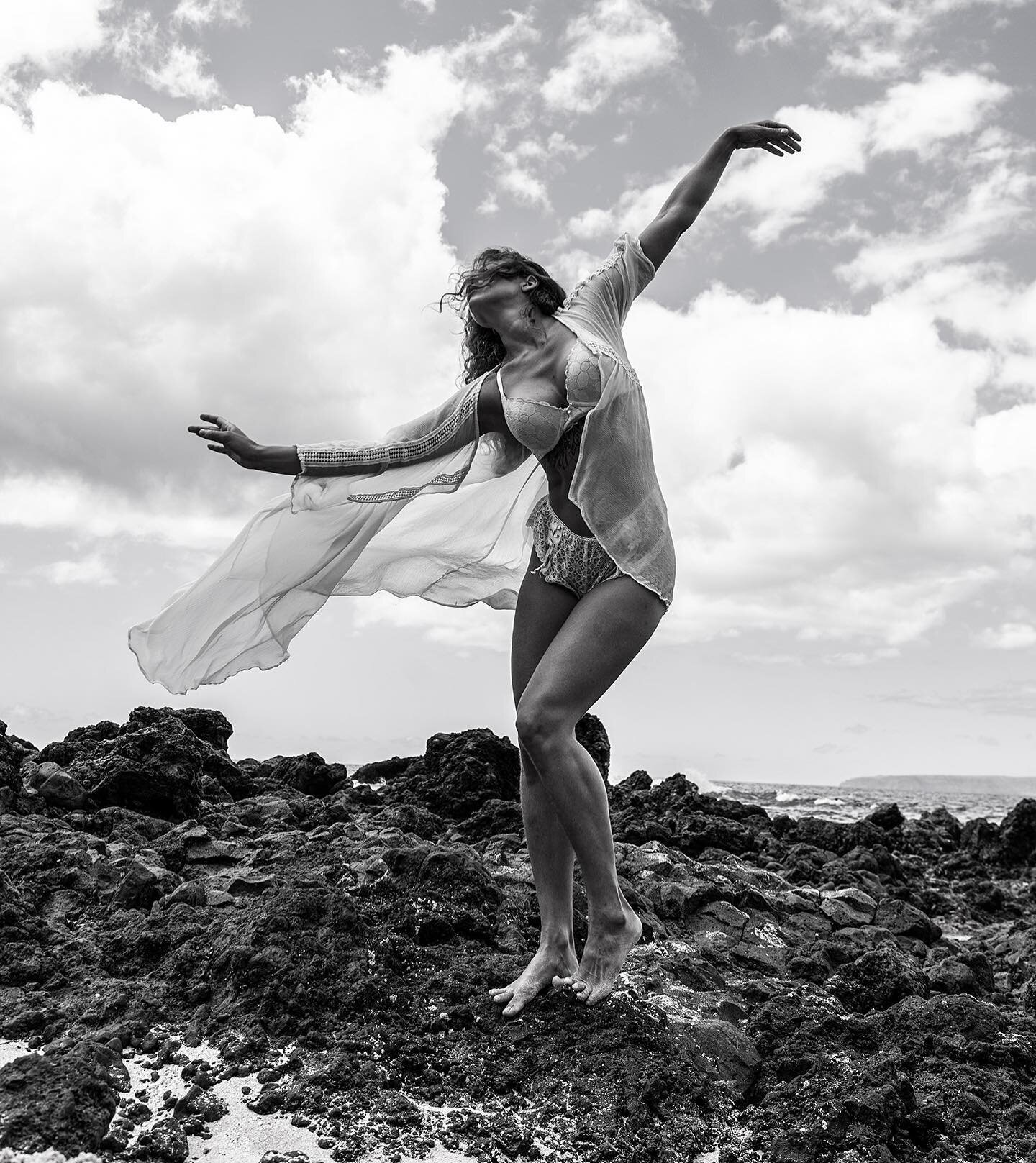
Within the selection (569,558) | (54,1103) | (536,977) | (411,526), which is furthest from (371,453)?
(54,1103)

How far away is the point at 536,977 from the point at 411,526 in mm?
1992

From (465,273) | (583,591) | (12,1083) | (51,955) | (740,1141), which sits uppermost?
(465,273)

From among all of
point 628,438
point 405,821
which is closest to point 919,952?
point 405,821

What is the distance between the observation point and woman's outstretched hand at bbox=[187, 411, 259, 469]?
430 centimetres

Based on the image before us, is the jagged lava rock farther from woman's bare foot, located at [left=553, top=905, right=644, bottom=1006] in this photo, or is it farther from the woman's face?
the woman's face

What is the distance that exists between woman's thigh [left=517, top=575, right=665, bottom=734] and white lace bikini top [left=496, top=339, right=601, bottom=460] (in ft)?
1.94

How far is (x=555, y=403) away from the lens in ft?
13.1

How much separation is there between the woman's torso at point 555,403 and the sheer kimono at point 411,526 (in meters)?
0.06

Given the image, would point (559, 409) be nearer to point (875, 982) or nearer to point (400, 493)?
point (400, 493)

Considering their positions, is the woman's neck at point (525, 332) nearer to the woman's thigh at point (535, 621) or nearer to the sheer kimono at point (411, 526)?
the sheer kimono at point (411, 526)

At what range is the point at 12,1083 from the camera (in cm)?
304

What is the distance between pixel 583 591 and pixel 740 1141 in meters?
1.91

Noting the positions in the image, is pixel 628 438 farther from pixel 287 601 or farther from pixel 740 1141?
pixel 740 1141

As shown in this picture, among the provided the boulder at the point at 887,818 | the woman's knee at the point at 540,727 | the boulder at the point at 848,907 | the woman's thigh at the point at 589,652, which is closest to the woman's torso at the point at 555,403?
the woman's thigh at the point at 589,652
